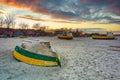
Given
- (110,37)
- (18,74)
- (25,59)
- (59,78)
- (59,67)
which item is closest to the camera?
(59,78)

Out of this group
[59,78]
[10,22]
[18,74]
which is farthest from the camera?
[10,22]

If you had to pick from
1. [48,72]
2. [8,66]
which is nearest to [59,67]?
[48,72]

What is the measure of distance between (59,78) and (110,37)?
74460mm

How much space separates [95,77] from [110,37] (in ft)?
241

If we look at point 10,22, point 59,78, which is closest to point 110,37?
point 10,22

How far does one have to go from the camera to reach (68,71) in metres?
10.1

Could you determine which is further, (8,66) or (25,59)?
(25,59)

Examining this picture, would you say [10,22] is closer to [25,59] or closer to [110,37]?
[110,37]

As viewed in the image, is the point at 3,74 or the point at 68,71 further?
the point at 68,71

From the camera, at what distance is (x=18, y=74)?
9.20 meters

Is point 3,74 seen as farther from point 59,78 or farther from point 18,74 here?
point 59,78

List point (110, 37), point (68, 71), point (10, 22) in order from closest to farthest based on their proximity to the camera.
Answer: point (68, 71), point (110, 37), point (10, 22)

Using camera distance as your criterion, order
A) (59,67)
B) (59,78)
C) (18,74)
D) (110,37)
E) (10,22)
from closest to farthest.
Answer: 1. (59,78)
2. (18,74)
3. (59,67)
4. (110,37)
5. (10,22)

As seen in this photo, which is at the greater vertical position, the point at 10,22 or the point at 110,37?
the point at 10,22
